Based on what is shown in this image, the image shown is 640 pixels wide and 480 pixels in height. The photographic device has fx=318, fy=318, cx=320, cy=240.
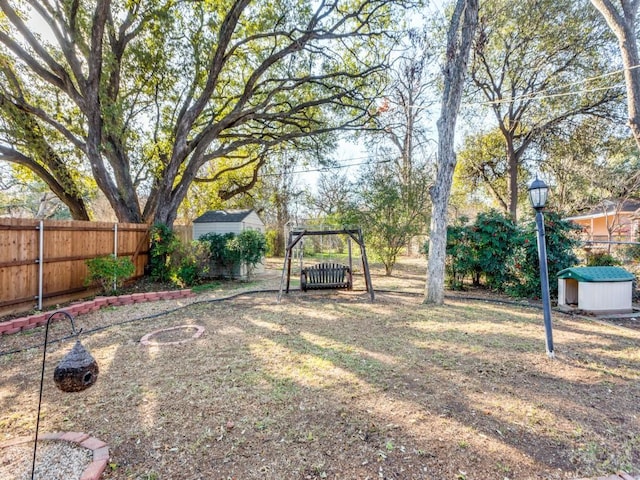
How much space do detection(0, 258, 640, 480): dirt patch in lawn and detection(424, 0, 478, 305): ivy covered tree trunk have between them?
5.72ft

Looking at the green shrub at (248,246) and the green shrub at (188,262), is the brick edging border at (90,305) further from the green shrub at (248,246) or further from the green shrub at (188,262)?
the green shrub at (248,246)

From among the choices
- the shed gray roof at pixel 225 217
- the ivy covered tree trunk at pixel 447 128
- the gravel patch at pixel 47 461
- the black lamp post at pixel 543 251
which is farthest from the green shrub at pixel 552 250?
the shed gray roof at pixel 225 217

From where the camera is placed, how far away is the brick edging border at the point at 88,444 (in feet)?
5.76

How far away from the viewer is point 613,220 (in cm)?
927

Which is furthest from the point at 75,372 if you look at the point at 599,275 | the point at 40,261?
the point at 599,275

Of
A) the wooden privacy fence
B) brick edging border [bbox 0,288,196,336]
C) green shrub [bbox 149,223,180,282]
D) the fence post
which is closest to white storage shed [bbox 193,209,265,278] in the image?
green shrub [bbox 149,223,180,282]

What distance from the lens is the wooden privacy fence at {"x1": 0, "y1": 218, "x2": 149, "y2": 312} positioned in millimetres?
4957

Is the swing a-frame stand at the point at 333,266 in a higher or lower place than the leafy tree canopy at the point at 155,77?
lower

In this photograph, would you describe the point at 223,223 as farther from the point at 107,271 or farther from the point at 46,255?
the point at 46,255

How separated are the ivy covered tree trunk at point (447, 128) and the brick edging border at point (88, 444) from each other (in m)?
5.54

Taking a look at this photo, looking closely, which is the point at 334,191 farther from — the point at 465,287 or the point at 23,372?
the point at 23,372

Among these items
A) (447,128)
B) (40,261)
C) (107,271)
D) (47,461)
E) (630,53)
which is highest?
(630,53)

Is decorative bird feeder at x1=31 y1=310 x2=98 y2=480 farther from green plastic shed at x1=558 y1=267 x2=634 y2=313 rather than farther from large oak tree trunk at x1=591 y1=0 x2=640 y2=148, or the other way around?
large oak tree trunk at x1=591 y1=0 x2=640 y2=148

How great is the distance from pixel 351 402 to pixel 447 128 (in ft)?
17.9
